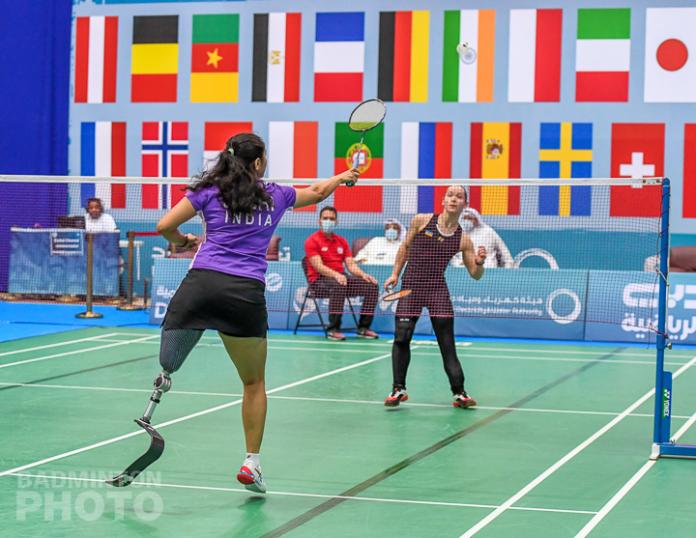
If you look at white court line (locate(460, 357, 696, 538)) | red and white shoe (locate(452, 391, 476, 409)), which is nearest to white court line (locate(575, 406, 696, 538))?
white court line (locate(460, 357, 696, 538))

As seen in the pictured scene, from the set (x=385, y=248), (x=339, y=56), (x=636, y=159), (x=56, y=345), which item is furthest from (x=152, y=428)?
(x=339, y=56)

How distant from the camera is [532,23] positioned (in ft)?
61.0

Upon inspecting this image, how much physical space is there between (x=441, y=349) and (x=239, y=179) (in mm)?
3924

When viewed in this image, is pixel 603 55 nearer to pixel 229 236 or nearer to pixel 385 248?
pixel 385 248

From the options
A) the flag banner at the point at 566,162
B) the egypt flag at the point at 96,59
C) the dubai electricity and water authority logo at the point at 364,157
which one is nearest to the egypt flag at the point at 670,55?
the flag banner at the point at 566,162

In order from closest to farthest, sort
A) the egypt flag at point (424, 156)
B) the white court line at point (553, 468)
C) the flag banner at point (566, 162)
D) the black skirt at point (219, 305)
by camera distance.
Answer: the white court line at point (553, 468) < the black skirt at point (219, 305) < the flag banner at point (566, 162) < the egypt flag at point (424, 156)

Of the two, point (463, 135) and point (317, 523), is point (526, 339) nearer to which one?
point (463, 135)

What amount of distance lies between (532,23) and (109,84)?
7.33m

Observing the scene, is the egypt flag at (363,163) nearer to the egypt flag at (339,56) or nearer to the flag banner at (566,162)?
the egypt flag at (339,56)

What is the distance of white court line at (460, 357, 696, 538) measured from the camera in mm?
6027

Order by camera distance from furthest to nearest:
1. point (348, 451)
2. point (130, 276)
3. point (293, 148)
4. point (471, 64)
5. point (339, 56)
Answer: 1. point (293, 148)
2. point (339, 56)
3. point (471, 64)
4. point (130, 276)
5. point (348, 451)

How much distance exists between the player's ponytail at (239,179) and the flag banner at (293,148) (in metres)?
13.0

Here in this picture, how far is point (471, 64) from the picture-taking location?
18.8 metres

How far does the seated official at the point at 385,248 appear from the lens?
16375mm
